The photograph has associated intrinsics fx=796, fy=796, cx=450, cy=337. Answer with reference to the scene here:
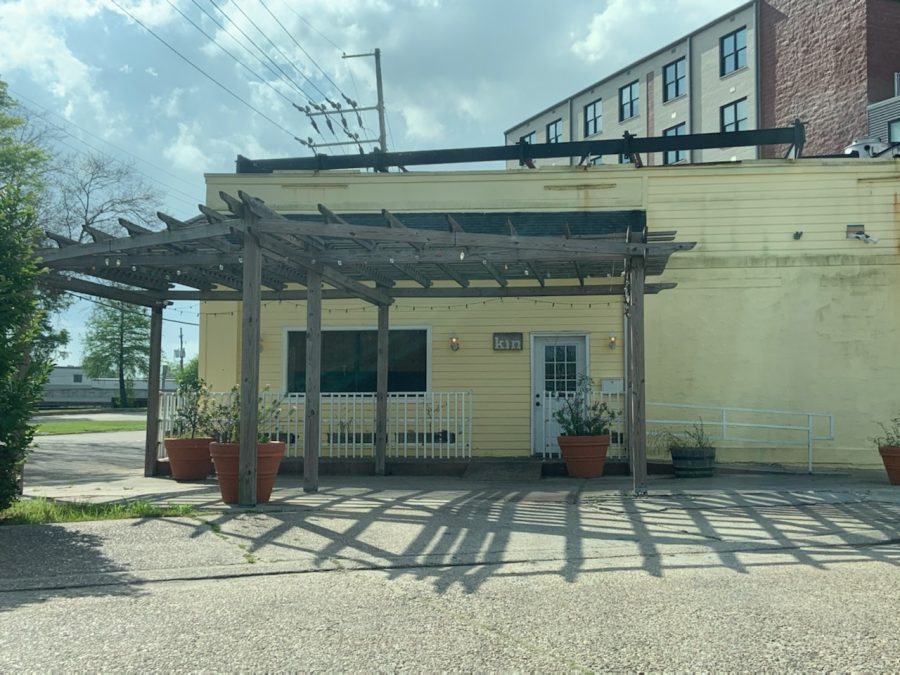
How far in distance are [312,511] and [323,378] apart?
6.24m

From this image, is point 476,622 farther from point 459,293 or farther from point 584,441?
point 459,293

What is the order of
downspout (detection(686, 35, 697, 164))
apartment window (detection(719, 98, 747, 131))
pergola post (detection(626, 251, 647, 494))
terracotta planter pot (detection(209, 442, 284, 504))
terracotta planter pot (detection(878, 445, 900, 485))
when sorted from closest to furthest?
terracotta planter pot (detection(209, 442, 284, 504)), pergola post (detection(626, 251, 647, 494)), terracotta planter pot (detection(878, 445, 900, 485)), apartment window (detection(719, 98, 747, 131)), downspout (detection(686, 35, 697, 164))

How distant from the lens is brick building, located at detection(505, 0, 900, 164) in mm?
27594

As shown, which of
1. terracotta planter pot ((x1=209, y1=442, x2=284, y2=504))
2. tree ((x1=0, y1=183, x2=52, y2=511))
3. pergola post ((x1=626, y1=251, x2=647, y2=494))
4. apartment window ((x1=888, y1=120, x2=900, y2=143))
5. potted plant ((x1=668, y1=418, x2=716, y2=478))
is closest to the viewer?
tree ((x1=0, y1=183, x2=52, y2=511))

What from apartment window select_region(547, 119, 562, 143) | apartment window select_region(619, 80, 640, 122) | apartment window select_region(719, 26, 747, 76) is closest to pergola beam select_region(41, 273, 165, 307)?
apartment window select_region(719, 26, 747, 76)

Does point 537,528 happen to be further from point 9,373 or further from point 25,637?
point 9,373

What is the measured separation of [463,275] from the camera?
37.2ft

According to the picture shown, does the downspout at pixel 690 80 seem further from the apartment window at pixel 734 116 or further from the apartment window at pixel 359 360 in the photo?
the apartment window at pixel 359 360

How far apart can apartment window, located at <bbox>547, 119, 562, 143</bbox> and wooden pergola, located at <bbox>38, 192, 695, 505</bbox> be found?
105ft

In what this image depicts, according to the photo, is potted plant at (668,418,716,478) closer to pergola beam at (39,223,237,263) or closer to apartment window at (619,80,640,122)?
pergola beam at (39,223,237,263)

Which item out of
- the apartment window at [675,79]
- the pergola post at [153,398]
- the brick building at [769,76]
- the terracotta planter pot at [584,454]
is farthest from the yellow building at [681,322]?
the apartment window at [675,79]

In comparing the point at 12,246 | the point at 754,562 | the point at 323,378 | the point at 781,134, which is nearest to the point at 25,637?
the point at 12,246

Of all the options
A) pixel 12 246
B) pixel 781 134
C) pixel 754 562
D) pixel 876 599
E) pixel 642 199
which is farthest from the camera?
pixel 781 134

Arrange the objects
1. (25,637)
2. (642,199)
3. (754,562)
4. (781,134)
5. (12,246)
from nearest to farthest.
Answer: (25,637) → (754,562) → (12,246) → (642,199) → (781,134)
